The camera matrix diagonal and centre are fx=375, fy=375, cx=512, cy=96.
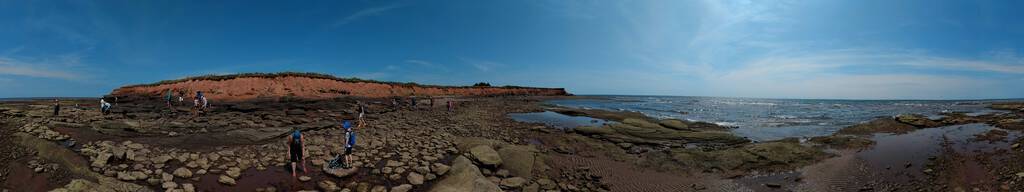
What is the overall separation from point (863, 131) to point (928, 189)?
601 inches

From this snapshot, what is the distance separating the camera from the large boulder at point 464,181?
8.80m

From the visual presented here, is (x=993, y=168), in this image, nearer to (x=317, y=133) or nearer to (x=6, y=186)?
(x=317, y=133)

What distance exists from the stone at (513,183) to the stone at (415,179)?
7.02 ft

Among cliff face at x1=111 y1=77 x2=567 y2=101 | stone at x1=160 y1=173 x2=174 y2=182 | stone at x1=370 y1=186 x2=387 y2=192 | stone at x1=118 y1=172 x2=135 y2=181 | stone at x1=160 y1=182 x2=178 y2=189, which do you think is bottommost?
stone at x1=370 y1=186 x2=387 y2=192

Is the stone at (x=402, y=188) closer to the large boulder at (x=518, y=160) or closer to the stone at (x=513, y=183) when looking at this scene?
the stone at (x=513, y=183)

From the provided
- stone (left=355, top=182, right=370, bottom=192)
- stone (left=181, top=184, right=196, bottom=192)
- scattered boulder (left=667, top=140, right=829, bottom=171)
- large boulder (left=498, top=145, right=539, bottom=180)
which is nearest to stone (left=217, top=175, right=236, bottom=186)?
stone (left=181, top=184, right=196, bottom=192)

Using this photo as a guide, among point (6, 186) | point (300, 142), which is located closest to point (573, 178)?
point (300, 142)

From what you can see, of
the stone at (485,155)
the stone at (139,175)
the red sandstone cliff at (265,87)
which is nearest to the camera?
the stone at (139,175)

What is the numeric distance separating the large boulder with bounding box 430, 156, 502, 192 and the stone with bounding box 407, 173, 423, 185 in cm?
45

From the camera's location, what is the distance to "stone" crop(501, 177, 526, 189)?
382 inches

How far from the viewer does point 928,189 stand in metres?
9.73

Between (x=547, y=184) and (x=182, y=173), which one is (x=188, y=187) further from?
(x=547, y=184)

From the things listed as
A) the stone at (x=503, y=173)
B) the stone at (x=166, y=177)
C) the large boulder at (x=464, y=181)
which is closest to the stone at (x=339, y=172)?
the large boulder at (x=464, y=181)

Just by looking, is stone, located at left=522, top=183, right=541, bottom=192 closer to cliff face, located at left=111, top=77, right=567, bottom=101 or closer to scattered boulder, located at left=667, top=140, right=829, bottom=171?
scattered boulder, located at left=667, top=140, right=829, bottom=171
